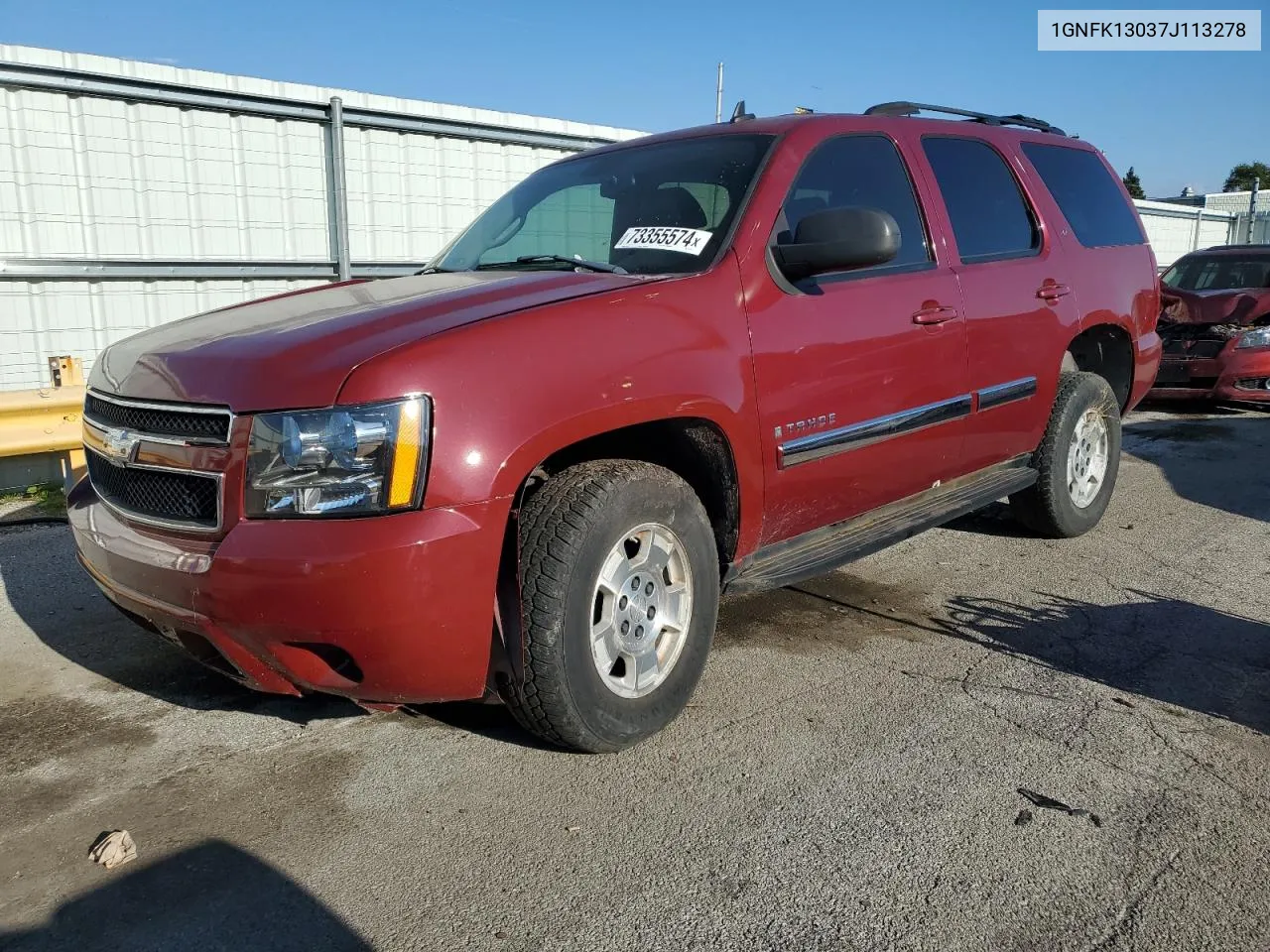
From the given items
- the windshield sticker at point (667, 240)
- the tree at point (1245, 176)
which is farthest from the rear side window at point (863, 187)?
the tree at point (1245, 176)

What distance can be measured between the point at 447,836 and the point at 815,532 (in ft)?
5.72

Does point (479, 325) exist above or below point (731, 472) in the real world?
above

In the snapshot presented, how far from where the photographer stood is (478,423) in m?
2.51

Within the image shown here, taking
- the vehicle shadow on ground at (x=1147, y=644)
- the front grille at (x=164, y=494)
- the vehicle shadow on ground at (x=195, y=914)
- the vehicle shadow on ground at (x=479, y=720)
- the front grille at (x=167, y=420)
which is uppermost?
the front grille at (x=167, y=420)

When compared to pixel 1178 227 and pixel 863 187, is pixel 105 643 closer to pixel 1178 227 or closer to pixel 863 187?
pixel 863 187

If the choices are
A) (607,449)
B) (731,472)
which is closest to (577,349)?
(607,449)

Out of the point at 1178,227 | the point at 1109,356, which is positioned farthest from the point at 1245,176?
the point at 1109,356

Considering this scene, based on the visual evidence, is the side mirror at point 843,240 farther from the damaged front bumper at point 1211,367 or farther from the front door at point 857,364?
the damaged front bumper at point 1211,367

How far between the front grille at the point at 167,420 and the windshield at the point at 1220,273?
968cm

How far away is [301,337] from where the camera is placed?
2.70 meters

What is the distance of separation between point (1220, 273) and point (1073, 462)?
629 centimetres

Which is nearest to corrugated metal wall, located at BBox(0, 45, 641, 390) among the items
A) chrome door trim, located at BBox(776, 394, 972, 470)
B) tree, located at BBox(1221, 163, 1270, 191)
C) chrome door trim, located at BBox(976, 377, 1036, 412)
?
chrome door trim, located at BBox(776, 394, 972, 470)

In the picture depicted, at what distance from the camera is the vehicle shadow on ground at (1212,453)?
6172mm

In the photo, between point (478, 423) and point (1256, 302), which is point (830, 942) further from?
point (1256, 302)
